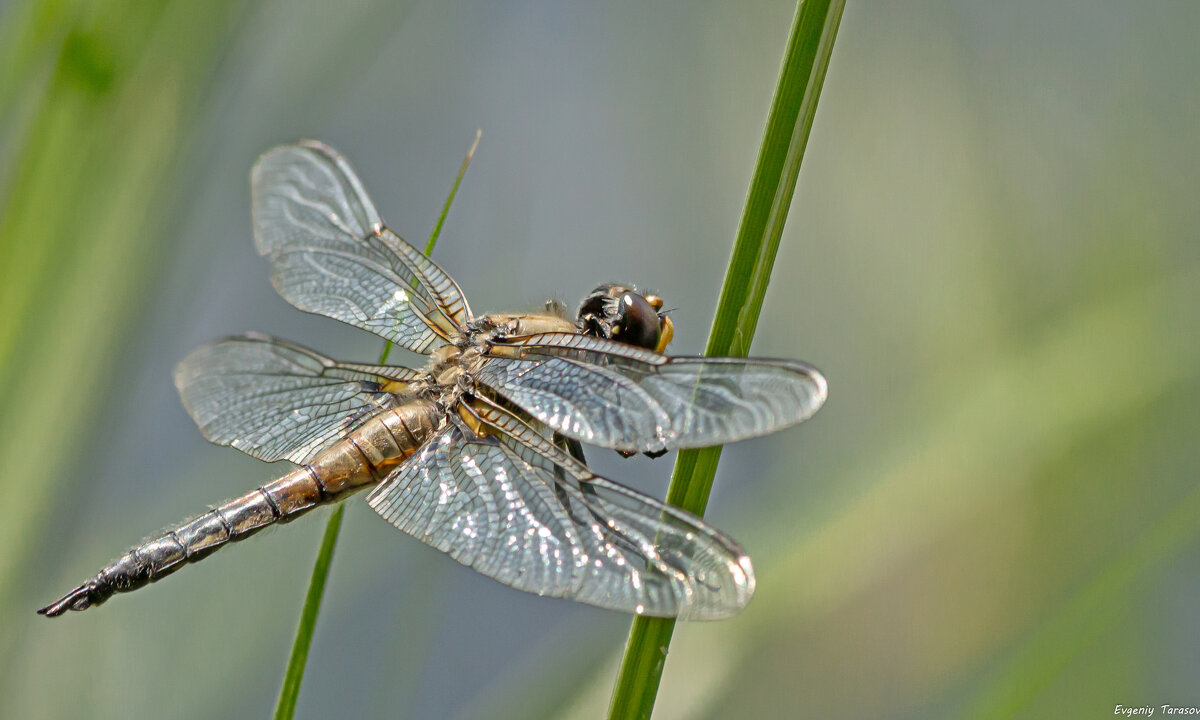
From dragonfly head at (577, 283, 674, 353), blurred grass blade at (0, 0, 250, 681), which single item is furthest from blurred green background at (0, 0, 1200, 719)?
dragonfly head at (577, 283, 674, 353)

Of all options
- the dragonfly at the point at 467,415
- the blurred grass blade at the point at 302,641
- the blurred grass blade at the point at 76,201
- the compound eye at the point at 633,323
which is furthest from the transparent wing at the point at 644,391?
the blurred grass blade at the point at 76,201

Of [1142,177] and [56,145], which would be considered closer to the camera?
[56,145]

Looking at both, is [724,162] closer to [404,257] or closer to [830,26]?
[404,257]

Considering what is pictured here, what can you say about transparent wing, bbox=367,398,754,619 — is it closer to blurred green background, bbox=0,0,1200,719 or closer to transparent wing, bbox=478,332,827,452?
transparent wing, bbox=478,332,827,452

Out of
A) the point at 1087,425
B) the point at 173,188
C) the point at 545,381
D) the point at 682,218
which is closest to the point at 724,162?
the point at 682,218

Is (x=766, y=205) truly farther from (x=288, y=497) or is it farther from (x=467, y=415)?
(x=288, y=497)

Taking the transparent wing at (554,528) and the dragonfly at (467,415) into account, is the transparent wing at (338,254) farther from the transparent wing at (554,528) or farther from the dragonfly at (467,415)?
the transparent wing at (554,528)
